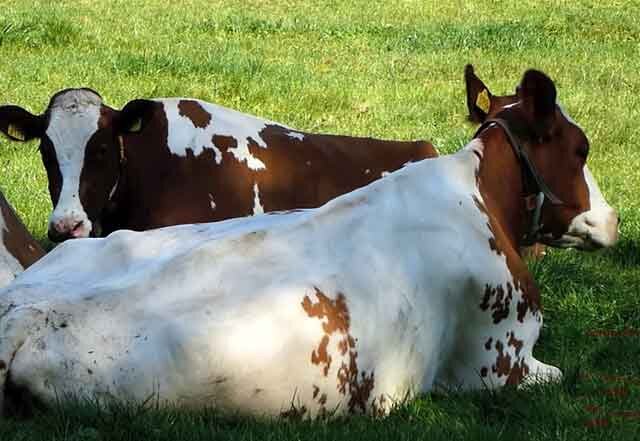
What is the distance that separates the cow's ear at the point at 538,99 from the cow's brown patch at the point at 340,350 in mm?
1745

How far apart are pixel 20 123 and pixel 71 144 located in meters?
0.42

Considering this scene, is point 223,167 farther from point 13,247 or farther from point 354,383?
point 354,383

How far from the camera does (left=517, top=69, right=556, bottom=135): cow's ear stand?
6090 mm

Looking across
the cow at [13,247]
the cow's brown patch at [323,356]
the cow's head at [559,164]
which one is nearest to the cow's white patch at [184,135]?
the cow at [13,247]

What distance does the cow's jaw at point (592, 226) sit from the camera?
253 inches

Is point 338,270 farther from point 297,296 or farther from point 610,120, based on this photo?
point 610,120

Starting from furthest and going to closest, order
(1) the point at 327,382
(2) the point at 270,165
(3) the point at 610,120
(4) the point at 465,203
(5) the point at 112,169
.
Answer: (3) the point at 610,120
(2) the point at 270,165
(5) the point at 112,169
(4) the point at 465,203
(1) the point at 327,382

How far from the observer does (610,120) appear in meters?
13.2

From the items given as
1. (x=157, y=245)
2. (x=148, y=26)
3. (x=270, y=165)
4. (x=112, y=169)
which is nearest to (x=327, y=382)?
(x=157, y=245)

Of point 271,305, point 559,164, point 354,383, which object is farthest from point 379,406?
point 559,164

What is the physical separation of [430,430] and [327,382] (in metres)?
0.43

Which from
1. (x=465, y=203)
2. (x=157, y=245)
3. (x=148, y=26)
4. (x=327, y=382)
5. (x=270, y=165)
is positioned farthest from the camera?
(x=148, y=26)

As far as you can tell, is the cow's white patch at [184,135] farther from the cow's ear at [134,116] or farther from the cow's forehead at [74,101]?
the cow's forehead at [74,101]

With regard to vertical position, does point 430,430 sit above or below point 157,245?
below
